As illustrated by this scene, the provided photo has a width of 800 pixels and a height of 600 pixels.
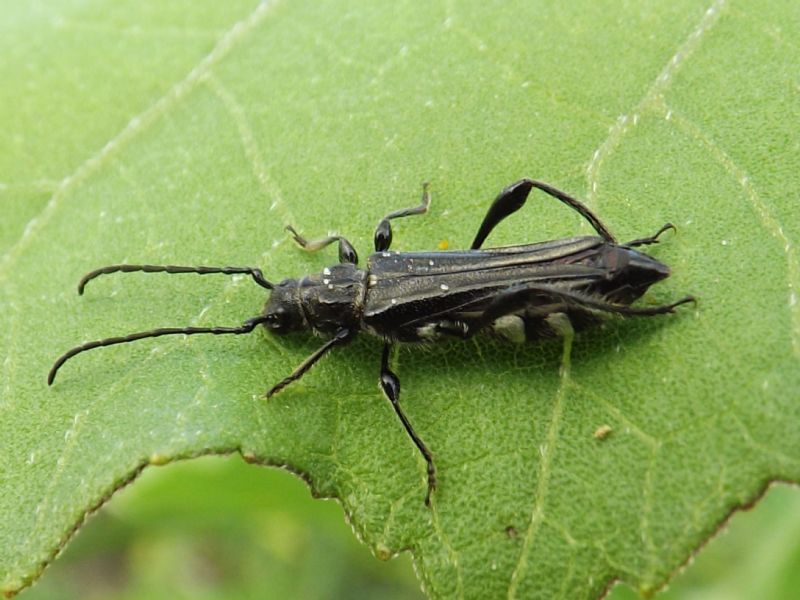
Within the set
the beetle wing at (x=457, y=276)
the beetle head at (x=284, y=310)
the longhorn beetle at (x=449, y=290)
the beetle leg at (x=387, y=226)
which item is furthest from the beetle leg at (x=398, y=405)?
the beetle leg at (x=387, y=226)

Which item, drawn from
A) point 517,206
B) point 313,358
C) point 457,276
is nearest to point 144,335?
point 313,358

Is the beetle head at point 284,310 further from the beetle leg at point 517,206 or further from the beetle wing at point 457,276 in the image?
the beetle leg at point 517,206

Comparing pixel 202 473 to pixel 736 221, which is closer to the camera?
pixel 736 221

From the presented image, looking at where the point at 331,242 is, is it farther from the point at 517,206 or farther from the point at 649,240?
the point at 649,240

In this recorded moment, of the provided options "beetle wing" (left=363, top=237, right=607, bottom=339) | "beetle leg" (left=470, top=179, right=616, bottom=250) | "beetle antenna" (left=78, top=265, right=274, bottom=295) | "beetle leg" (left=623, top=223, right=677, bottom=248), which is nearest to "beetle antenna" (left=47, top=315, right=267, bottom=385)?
"beetle antenna" (left=78, top=265, right=274, bottom=295)

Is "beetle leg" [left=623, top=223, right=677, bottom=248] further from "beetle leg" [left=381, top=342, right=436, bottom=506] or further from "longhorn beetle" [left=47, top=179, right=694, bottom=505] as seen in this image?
"beetle leg" [left=381, top=342, right=436, bottom=506]

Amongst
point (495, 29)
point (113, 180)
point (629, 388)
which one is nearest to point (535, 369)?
point (629, 388)

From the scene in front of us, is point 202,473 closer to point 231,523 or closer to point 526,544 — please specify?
point 231,523
